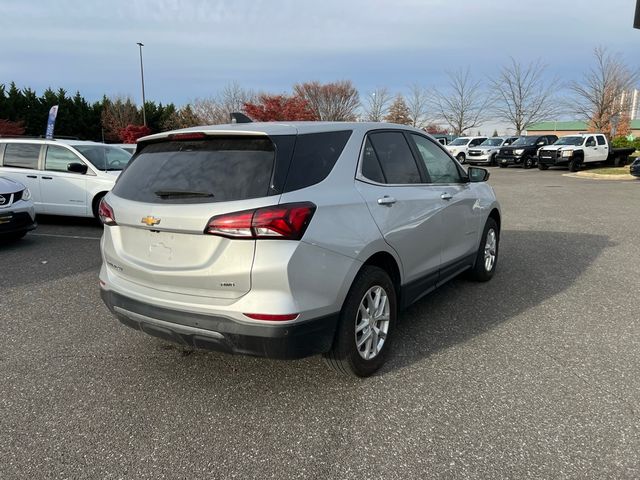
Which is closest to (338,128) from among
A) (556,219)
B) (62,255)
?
(62,255)

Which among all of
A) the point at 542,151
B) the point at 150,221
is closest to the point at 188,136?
the point at 150,221

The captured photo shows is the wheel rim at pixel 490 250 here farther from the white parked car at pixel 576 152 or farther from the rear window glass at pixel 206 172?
the white parked car at pixel 576 152

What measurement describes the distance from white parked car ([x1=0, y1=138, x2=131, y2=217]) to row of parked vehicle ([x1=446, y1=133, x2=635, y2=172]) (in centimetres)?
1862

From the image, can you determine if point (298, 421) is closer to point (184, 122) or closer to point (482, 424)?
point (482, 424)

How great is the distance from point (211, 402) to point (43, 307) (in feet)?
8.88

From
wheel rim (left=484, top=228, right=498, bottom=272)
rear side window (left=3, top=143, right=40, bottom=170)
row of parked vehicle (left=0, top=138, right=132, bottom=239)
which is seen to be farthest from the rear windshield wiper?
rear side window (left=3, top=143, right=40, bottom=170)

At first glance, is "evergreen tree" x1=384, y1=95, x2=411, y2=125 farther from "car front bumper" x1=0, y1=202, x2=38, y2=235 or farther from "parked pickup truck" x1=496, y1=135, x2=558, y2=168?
"car front bumper" x1=0, y1=202, x2=38, y2=235

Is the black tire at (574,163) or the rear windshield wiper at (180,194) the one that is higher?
the rear windshield wiper at (180,194)

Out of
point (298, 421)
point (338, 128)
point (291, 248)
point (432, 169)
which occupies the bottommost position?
point (298, 421)

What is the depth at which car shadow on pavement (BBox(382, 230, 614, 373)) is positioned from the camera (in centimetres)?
402

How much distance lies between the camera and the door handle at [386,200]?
3.41m

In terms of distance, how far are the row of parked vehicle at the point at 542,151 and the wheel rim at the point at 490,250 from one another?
19.7 metres

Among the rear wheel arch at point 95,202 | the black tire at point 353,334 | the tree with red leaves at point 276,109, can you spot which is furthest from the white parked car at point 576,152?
the black tire at point 353,334

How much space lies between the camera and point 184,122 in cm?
4488
